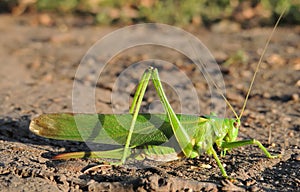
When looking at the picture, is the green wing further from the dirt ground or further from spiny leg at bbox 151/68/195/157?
the dirt ground

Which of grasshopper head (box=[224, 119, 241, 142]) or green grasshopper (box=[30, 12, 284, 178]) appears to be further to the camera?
grasshopper head (box=[224, 119, 241, 142])

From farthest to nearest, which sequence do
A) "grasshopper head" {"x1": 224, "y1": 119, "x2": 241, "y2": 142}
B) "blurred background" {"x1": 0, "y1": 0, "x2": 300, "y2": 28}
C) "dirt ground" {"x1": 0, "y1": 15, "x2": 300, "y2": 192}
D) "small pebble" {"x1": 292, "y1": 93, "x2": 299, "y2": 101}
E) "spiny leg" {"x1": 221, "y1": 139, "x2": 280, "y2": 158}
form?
1. "blurred background" {"x1": 0, "y1": 0, "x2": 300, "y2": 28}
2. "small pebble" {"x1": 292, "y1": 93, "x2": 299, "y2": 101}
3. "grasshopper head" {"x1": 224, "y1": 119, "x2": 241, "y2": 142}
4. "spiny leg" {"x1": 221, "y1": 139, "x2": 280, "y2": 158}
5. "dirt ground" {"x1": 0, "y1": 15, "x2": 300, "y2": 192}

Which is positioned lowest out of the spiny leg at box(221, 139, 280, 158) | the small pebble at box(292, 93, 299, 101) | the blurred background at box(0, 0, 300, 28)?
the spiny leg at box(221, 139, 280, 158)

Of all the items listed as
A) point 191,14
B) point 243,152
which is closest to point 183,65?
point 191,14

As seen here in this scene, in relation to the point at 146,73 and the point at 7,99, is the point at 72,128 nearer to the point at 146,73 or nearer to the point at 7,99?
the point at 146,73

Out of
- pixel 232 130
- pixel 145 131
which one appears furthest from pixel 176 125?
pixel 232 130

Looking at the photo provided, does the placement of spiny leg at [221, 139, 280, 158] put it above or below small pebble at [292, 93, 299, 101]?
below

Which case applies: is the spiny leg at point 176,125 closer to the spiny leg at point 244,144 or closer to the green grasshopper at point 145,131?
the green grasshopper at point 145,131

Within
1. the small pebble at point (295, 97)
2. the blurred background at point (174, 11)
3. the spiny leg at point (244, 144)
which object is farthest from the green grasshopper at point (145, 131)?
the blurred background at point (174, 11)

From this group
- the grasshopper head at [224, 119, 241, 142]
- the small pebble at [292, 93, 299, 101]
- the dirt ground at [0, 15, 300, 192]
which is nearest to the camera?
the dirt ground at [0, 15, 300, 192]

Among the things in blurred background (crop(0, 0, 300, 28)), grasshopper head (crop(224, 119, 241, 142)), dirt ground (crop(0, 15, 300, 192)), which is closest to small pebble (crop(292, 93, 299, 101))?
dirt ground (crop(0, 15, 300, 192))
